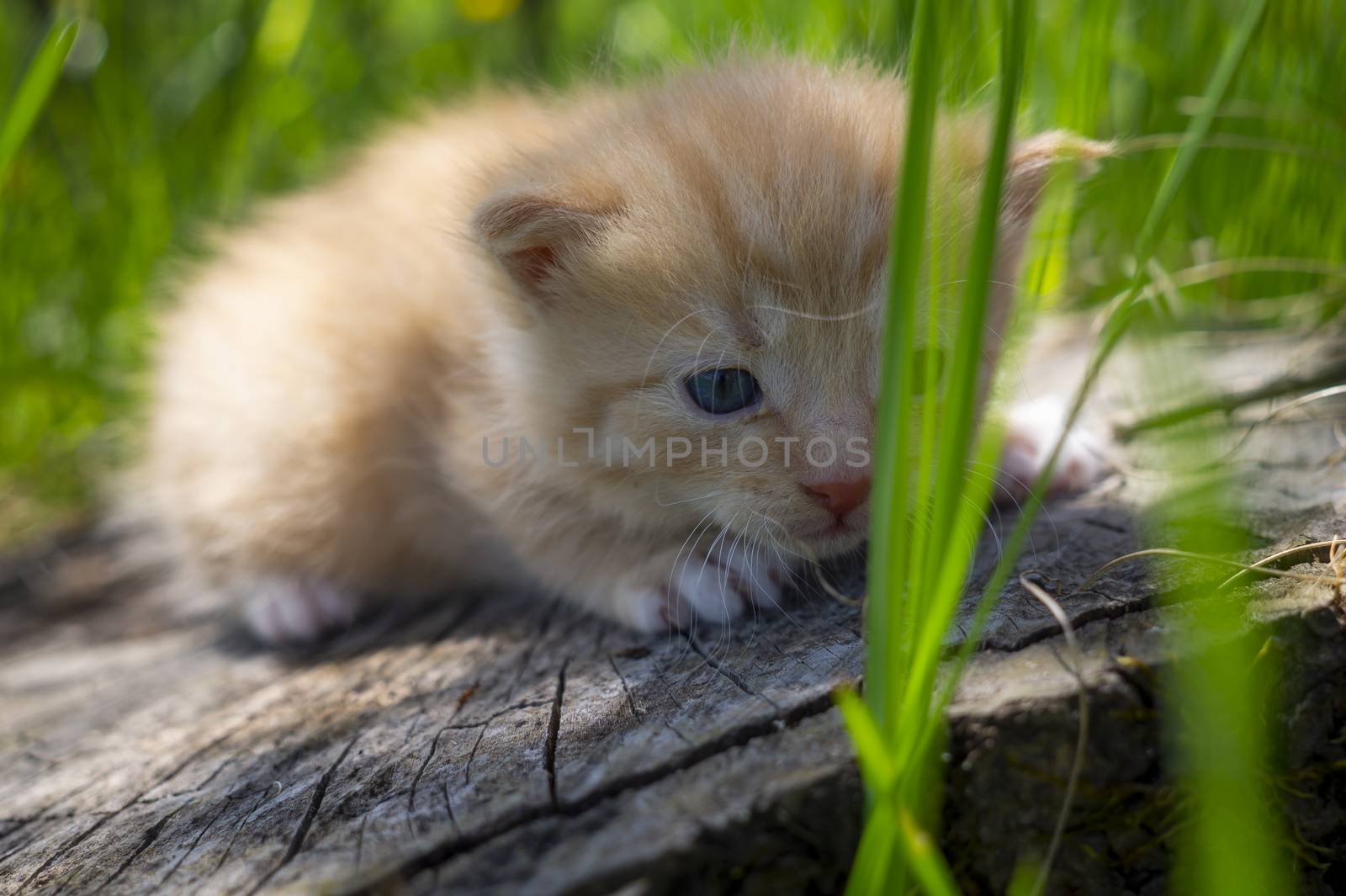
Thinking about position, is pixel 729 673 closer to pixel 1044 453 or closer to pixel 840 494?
pixel 840 494

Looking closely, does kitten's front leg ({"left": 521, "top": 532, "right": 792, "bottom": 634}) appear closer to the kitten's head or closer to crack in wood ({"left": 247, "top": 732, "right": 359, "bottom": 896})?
the kitten's head

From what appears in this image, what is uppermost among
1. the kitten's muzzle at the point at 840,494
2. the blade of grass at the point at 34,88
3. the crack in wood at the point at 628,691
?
the blade of grass at the point at 34,88

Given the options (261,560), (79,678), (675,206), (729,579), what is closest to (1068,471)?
(729,579)

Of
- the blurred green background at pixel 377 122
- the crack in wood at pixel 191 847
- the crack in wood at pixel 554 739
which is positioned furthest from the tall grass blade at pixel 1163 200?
the crack in wood at pixel 191 847

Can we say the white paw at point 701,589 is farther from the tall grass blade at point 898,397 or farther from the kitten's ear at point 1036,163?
the kitten's ear at point 1036,163

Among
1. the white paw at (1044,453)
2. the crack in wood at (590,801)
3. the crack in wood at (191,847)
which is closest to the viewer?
the crack in wood at (590,801)

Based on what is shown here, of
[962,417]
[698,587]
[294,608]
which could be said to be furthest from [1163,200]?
[294,608]

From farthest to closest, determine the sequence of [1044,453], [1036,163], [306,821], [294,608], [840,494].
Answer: [294,608], [1044,453], [1036,163], [840,494], [306,821]

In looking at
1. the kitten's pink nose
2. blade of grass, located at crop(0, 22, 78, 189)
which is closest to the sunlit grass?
the kitten's pink nose
